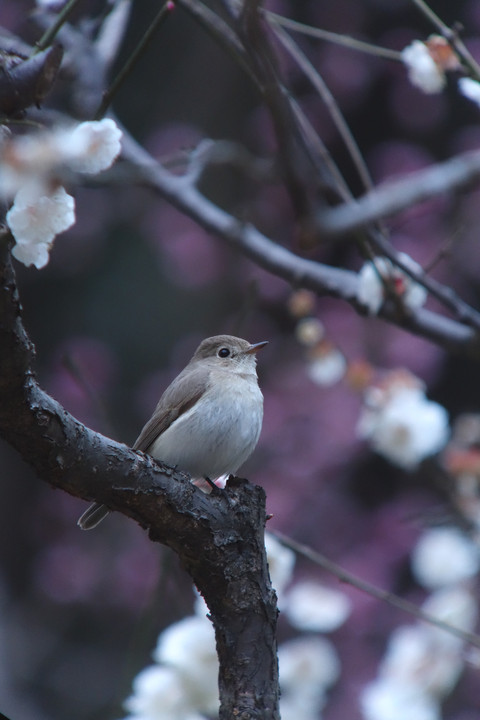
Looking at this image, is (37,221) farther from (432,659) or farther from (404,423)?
(432,659)

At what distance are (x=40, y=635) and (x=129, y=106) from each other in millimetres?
3721

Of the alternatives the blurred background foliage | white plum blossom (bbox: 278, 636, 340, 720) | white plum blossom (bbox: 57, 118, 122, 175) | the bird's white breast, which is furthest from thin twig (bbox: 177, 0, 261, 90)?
white plum blossom (bbox: 278, 636, 340, 720)

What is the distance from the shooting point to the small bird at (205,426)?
9.52ft

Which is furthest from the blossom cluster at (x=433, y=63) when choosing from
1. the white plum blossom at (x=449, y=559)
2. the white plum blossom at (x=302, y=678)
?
the white plum blossom at (x=302, y=678)

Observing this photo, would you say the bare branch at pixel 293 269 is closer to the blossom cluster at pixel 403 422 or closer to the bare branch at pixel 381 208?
the blossom cluster at pixel 403 422

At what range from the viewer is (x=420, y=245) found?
190 inches

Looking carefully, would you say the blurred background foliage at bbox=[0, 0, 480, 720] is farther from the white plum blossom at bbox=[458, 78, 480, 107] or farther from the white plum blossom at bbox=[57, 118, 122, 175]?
the white plum blossom at bbox=[57, 118, 122, 175]

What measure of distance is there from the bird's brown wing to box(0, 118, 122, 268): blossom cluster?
164 centimetres

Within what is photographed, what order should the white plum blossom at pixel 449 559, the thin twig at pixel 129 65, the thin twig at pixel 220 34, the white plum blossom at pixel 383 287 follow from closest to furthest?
1. the thin twig at pixel 129 65
2. the thin twig at pixel 220 34
3. the white plum blossom at pixel 383 287
4. the white plum blossom at pixel 449 559

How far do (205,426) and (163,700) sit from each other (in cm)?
88

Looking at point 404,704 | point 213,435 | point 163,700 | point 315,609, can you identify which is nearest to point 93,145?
point 213,435

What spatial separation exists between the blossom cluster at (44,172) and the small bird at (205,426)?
1521 millimetres

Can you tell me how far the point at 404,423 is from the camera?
315 centimetres

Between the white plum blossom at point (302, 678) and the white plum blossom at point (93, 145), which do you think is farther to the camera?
the white plum blossom at point (302, 678)
